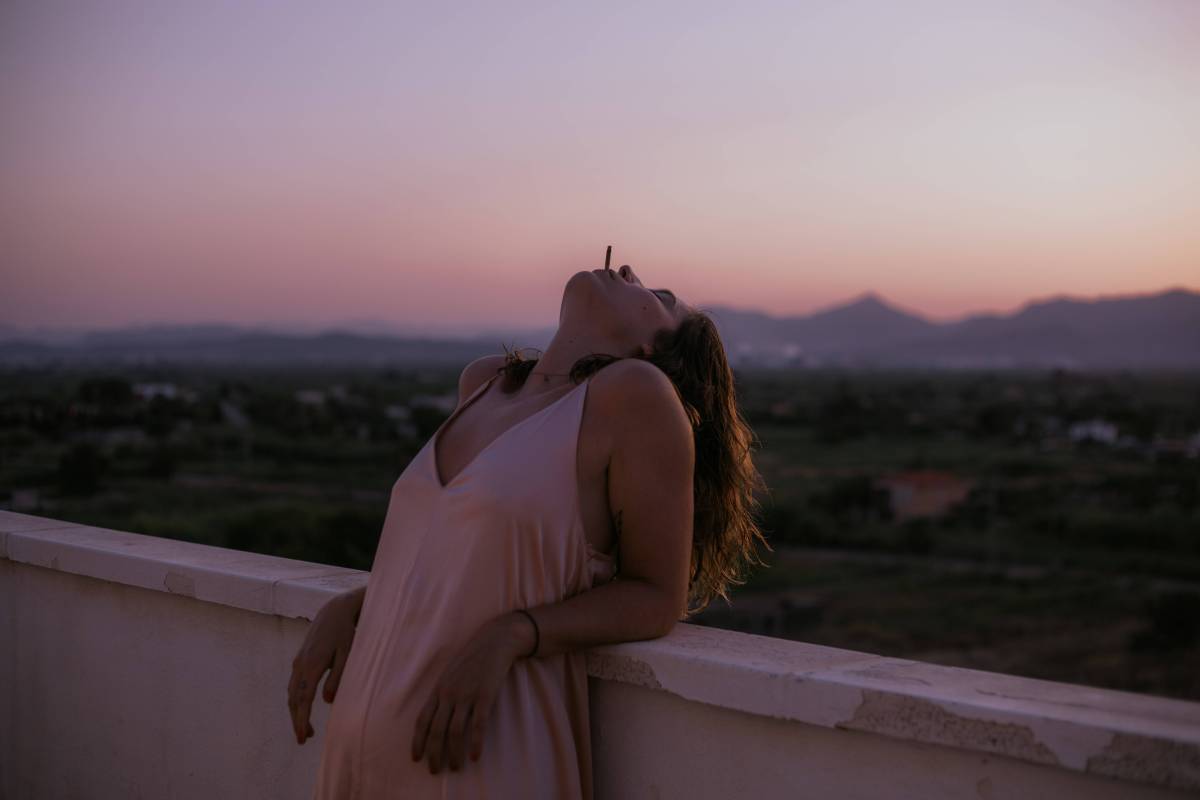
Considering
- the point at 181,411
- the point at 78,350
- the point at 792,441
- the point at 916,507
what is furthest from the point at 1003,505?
the point at 78,350

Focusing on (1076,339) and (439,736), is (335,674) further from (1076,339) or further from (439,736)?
(1076,339)

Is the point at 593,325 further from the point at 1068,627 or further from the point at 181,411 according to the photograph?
the point at 1068,627

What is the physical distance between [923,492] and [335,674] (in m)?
41.3

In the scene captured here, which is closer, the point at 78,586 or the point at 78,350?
the point at 78,586

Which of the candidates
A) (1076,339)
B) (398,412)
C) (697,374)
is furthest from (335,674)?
(1076,339)

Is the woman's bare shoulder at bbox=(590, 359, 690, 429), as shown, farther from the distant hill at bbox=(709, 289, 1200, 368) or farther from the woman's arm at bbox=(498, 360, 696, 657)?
the distant hill at bbox=(709, 289, 1200, 368)

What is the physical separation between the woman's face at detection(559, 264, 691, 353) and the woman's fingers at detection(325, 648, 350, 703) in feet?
Result: 2.59

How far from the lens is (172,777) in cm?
298

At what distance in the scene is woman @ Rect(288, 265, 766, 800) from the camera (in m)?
1.83

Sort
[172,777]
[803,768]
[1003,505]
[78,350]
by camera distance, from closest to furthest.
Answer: [803,768]
[172,777]
[1003,505]
[78,350]

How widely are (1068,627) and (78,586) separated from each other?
25.0 meters

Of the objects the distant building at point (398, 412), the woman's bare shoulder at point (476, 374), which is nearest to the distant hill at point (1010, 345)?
the distant building at point (398, 412)

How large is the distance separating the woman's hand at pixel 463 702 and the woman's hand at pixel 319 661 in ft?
1.20

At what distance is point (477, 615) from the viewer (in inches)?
73.4
